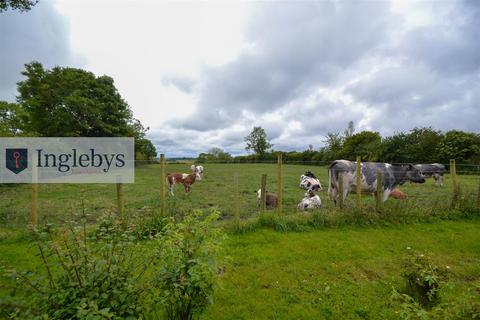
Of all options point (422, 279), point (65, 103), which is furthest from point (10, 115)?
point (422, 279)

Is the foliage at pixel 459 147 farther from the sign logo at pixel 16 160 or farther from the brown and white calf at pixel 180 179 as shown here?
the sign logo at pixel 16 160

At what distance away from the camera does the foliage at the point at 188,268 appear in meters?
1.96

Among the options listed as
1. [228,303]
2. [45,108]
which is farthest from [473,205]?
[45,108]

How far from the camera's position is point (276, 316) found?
3094 mm

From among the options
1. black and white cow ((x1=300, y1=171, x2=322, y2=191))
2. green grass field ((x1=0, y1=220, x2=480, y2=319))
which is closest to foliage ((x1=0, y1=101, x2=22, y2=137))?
green grass field ((x1=0, y1=220, x2=480, y2=319))

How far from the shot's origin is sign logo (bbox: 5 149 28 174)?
12720 millimetres

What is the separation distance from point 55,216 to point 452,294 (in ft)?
29.6

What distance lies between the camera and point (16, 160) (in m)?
12.9

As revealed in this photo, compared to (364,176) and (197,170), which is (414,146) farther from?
(197,170)

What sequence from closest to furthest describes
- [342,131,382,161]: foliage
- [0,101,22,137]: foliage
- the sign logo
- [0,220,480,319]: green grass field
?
[0,220,480,319]: green grass field < the sign logo < [0,101,22,137]: foliage < [342,131,382,161]: foliage

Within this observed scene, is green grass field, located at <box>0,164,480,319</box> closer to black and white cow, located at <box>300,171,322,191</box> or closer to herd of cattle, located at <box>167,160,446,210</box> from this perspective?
herd of cattle, located at <box>167,160,446,210</box>

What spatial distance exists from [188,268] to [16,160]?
639 inches

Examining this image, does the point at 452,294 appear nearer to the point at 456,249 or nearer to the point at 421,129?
the point at 456,249

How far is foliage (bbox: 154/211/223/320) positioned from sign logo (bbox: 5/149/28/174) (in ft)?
51.4
